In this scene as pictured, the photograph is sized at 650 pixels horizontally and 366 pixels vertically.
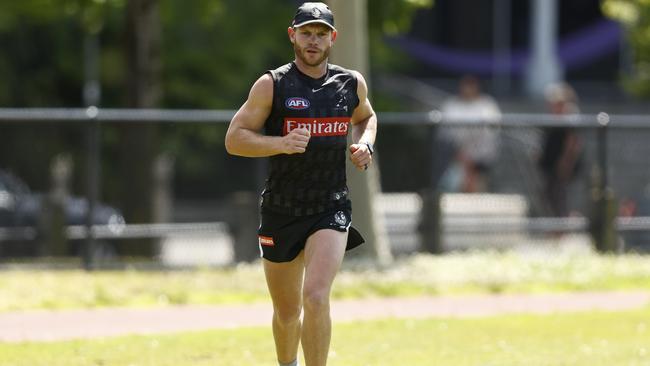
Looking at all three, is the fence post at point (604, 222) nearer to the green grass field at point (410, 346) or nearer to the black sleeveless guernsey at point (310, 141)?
the green grass field at point (410, 346)

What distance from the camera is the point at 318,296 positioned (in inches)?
310

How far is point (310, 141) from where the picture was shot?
26.4 ft

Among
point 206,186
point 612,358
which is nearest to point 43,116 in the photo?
point 206,186

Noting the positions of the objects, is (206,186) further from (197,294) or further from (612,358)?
(612,358)

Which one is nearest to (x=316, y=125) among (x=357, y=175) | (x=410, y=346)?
(x=410, y=346)

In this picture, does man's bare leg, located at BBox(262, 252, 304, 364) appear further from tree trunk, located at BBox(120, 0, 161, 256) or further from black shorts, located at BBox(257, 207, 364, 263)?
tree trunk, located at BBox(120, 0, 161, 256)

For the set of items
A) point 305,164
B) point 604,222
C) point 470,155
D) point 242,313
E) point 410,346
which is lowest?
point 604,222

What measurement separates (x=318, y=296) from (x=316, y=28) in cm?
148

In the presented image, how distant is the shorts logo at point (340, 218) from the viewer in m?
8.17

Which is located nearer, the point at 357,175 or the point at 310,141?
the point at 310,141

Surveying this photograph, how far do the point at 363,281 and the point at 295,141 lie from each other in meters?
7.90

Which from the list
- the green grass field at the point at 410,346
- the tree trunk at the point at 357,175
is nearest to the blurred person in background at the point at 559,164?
the tree trunk at the point at 357,175

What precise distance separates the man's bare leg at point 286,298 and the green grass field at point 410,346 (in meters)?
1.53

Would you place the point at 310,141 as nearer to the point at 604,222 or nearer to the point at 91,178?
the point at 91,178
